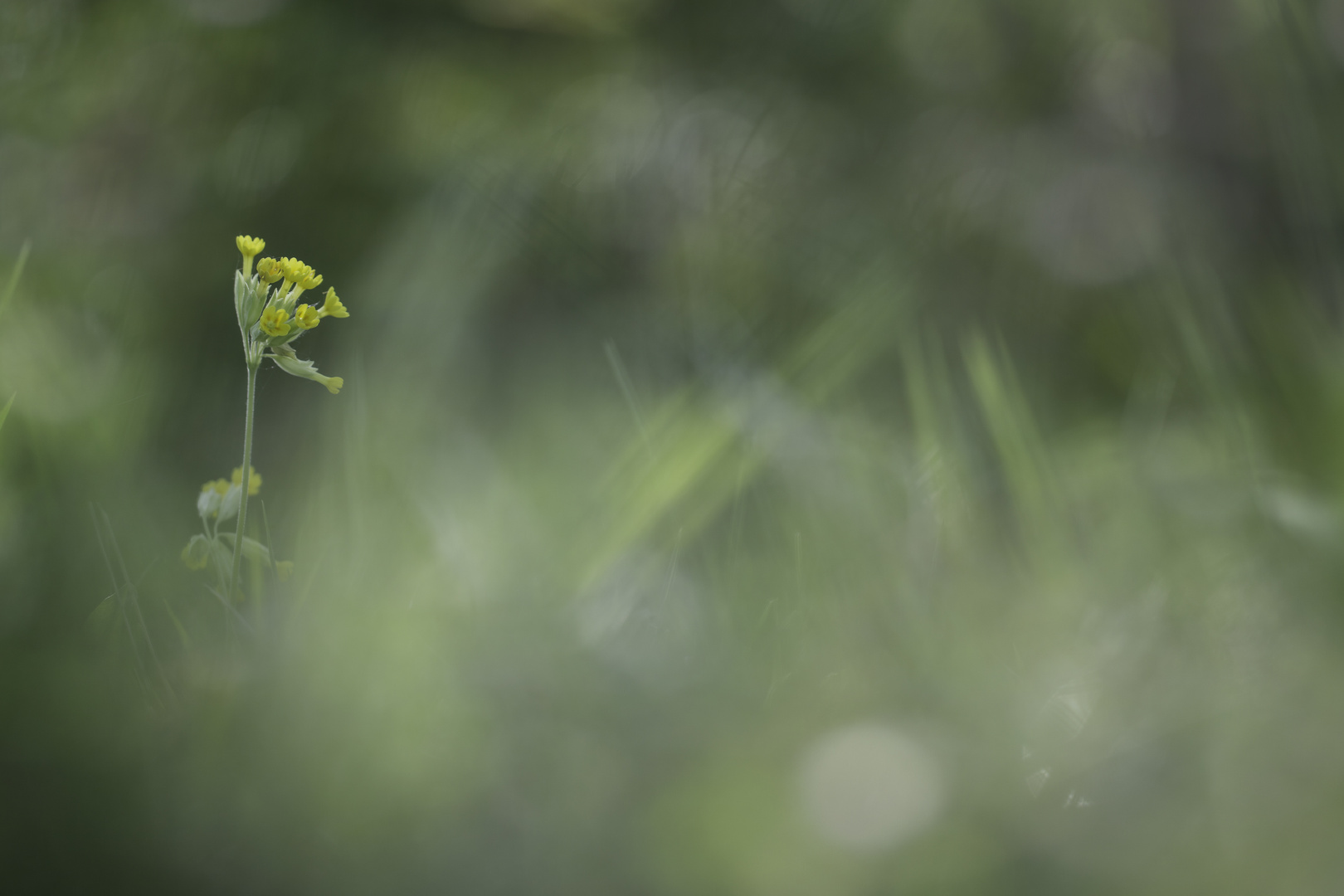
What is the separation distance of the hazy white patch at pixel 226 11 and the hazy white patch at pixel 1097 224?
0.78m

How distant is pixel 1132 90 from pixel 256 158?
819 mm

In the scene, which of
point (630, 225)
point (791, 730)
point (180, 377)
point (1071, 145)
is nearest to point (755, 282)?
point (630, 225)

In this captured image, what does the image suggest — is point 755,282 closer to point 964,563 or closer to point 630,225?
point 630,225

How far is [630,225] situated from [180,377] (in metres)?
0.43

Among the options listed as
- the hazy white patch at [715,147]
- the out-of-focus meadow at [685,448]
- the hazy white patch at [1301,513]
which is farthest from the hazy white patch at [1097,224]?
the hazy white patch at [1301,513]

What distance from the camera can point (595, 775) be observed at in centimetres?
21

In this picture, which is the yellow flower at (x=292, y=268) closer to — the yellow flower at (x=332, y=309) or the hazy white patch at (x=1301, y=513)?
the yellow flower at (x=332, y=309)

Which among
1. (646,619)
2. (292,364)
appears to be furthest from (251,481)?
(646,619)

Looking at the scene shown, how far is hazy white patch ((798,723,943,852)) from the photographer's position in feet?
0.65

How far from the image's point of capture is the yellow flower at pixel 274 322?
0.39m

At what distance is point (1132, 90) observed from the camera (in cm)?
78

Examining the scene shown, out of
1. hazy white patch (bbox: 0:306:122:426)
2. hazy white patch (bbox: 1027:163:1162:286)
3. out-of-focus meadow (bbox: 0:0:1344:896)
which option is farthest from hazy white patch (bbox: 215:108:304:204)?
hazy white patch (bbox: 1027:163:1162:286)

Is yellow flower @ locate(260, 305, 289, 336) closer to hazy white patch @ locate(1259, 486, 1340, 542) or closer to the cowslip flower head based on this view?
the cowslip flower head

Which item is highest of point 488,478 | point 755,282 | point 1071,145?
point 1071,145
